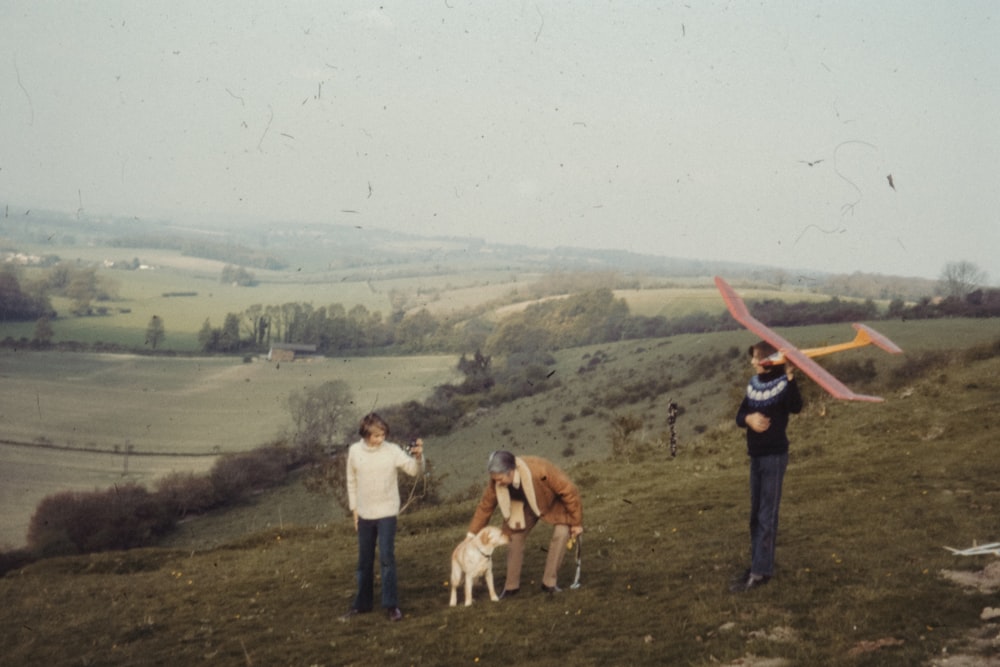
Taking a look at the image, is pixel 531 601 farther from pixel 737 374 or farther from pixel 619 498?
pixel 737 374

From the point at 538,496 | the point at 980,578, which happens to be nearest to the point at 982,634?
the point at 980,578

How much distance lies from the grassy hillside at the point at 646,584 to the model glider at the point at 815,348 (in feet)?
4.15

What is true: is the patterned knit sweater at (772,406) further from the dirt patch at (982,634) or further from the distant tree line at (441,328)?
the distant tree line at (441,328)

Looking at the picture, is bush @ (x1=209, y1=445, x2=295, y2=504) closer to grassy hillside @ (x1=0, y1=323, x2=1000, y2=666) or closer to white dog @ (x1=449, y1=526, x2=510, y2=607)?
grassy hillside @ (x1=0, y1=323, x2=1000, y2=666)

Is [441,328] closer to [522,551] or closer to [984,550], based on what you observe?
[522,551]

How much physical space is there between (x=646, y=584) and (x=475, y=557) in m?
3.08

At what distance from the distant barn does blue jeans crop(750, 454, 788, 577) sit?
5481 inches

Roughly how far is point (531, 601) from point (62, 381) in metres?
133

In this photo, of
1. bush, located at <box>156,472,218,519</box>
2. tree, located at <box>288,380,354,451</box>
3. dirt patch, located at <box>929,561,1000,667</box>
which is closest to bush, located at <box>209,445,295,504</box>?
bush, located at <box>156,472,218,519</box>

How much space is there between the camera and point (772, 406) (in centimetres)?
1184

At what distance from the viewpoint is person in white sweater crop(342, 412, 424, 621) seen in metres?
12.4

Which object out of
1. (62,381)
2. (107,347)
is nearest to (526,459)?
(62,381)

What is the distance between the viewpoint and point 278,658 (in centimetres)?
1202

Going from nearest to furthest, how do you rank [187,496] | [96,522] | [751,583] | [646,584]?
[751,583], [646,584], [96,522], [187,496]
